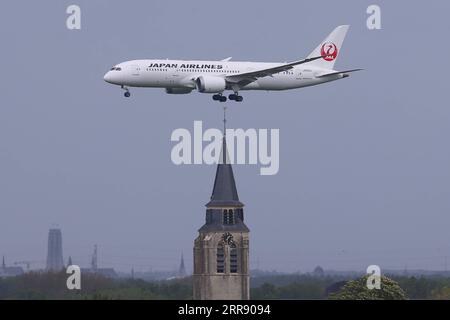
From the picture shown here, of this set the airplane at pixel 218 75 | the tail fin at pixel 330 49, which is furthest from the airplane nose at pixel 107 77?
the tail fin at pixel 330 49

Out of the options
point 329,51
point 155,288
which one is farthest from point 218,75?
point 329,51

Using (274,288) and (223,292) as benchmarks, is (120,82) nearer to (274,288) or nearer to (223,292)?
(274,288)

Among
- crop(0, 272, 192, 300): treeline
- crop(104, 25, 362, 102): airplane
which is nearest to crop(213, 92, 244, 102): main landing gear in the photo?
crop(104, 25, 362, 102): airplane

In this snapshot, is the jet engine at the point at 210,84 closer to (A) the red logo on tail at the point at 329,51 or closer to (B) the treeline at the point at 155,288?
(B) the treeline at the point at 155,288

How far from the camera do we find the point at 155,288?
5084 inches

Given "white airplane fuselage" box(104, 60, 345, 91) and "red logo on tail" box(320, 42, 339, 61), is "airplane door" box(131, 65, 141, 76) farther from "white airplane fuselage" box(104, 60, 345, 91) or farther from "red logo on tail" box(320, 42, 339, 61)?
"red logo on tail" box(320, 42, 339, 61)

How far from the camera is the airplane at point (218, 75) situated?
120 m

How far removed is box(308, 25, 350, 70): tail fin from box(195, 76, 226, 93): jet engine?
14.9 metres

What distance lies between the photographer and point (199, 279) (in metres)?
185

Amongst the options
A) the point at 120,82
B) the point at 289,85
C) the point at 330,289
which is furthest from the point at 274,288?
the point at 120,82

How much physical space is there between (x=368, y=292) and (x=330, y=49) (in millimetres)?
31398

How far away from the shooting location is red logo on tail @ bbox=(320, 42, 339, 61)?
14046 centimetres
